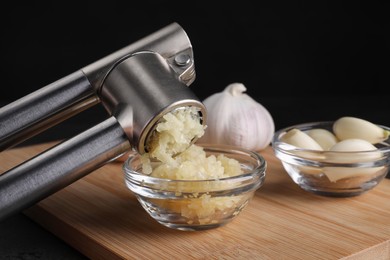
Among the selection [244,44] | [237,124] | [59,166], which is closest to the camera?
[59,166]

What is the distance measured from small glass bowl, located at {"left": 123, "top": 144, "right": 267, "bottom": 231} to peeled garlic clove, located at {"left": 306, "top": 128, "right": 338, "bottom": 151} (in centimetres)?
36

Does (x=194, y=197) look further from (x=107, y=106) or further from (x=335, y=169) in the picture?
(x=335, y=169)

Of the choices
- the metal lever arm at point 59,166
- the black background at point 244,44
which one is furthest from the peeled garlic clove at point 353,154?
the black background at point 244,44

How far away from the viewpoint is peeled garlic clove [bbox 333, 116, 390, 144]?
2.12 metres

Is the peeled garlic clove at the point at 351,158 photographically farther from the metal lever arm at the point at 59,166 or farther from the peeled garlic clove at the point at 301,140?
the metal lever arm at the point at 59,166

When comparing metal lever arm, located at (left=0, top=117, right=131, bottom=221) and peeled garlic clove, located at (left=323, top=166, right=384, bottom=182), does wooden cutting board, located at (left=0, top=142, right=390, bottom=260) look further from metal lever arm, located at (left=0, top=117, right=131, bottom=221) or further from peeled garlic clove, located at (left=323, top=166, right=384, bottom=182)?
metal lever arm, located at (left=0, top=117, right=131, bottom=221)

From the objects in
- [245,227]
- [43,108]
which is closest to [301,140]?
[245,227]

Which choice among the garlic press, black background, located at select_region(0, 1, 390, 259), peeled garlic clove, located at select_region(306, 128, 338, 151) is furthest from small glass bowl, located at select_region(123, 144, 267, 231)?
black background, located at select_region(0, 1, 390, 259)

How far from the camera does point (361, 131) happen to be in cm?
212

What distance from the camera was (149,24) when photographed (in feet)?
12.4

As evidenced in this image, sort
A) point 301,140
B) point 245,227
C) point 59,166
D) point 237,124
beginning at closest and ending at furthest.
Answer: point 59,166, point 245,227, point 301,140, point 237,124

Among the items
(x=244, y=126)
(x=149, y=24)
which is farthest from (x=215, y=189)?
(x=149, y=24)

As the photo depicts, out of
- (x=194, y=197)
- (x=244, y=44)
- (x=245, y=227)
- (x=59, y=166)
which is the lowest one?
(x=244, y=44)

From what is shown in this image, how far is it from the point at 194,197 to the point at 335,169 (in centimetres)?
46
